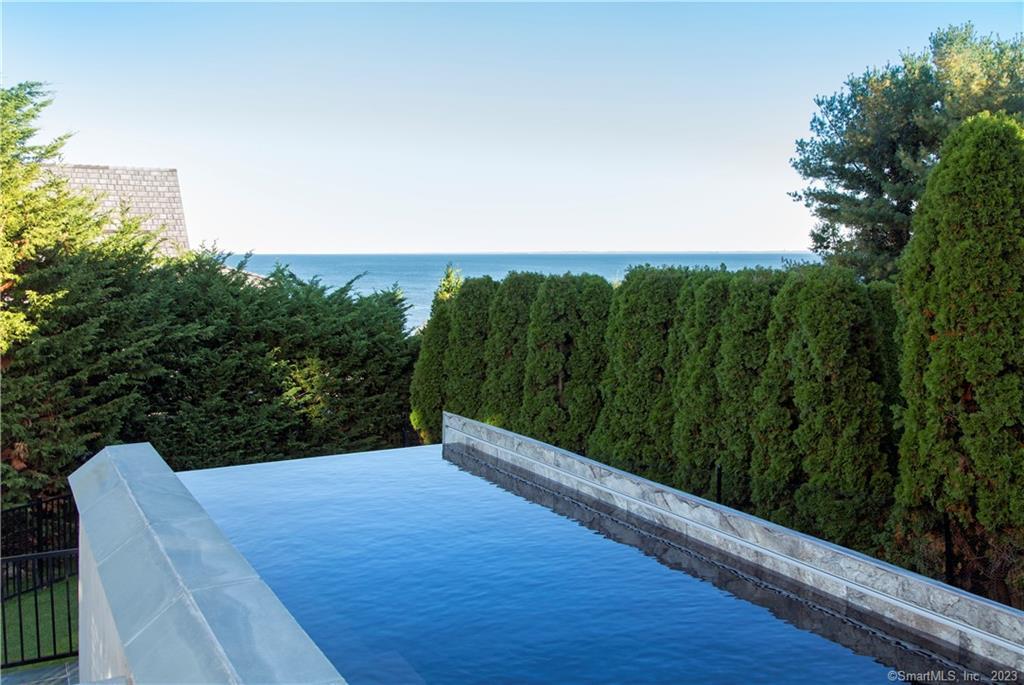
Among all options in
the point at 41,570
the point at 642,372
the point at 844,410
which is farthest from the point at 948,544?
the point at 41,570

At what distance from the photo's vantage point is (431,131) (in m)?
45.6

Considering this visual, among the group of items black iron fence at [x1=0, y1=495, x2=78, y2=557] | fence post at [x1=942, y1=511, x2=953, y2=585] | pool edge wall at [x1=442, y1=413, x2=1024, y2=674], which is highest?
pool edge wall at [x1=442, y1=413, x2=1024, y2=674]

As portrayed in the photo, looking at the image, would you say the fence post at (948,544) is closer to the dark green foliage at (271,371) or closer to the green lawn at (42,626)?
the green lawn at (42,626)

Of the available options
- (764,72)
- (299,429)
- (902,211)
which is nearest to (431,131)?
(764,72)

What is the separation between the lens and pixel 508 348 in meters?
9.28

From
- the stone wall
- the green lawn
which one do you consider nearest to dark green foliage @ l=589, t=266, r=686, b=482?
the green lawn

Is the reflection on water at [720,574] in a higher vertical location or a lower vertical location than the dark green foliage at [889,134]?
lower

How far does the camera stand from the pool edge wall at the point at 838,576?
10.6 ft

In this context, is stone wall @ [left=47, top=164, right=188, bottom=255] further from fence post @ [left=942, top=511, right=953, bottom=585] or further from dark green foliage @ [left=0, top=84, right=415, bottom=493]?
fence post @ [left=942, top=511, right=953, bottom=585]

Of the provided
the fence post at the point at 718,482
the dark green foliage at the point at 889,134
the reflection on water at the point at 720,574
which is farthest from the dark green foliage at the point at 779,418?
the dark green foliage at the point at 889,134

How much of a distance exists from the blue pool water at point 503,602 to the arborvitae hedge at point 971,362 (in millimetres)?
1499

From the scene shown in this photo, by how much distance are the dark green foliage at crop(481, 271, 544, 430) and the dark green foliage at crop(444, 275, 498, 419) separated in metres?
0.27

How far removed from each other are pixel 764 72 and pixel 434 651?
2118 centimetres

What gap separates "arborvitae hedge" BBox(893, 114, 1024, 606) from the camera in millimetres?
4426
